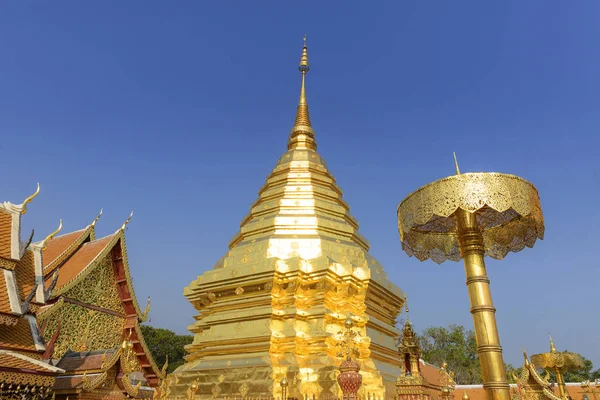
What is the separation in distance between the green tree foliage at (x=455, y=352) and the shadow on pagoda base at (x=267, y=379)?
26350 millimetres

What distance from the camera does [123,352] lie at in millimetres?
9766

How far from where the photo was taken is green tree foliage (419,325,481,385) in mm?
32094

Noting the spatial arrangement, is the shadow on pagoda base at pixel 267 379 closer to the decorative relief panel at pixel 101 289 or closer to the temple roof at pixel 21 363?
the temple roof at pixel 21 363

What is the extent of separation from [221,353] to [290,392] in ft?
6.28

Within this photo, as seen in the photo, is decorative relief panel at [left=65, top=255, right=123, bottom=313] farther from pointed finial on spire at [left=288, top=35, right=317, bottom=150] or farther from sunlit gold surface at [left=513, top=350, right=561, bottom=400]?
sunlit gold surface at [left=513, top=350, right=561, bottom=400]

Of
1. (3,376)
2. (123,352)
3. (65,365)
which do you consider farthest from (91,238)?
(3,376)

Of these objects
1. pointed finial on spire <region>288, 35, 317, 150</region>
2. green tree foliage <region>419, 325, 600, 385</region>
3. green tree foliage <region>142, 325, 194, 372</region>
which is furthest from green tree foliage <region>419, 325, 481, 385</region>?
pointed finial on spire <region>288, 35, 317, 150</region>

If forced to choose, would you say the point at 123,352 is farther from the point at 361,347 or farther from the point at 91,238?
the point at 91,238

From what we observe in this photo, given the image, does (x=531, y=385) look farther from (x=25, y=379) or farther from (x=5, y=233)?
(x=5, y=233)

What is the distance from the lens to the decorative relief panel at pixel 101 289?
13.6 m

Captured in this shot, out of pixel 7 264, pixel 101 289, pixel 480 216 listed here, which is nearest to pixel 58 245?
pixel 101 289

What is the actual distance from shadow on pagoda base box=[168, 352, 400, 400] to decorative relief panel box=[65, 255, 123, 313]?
6.12 m

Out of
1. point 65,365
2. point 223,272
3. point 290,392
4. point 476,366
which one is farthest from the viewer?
point 476,366

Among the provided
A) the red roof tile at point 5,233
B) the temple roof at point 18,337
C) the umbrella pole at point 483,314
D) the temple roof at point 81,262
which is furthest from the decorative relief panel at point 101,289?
the umbrella pole at point 483,314
